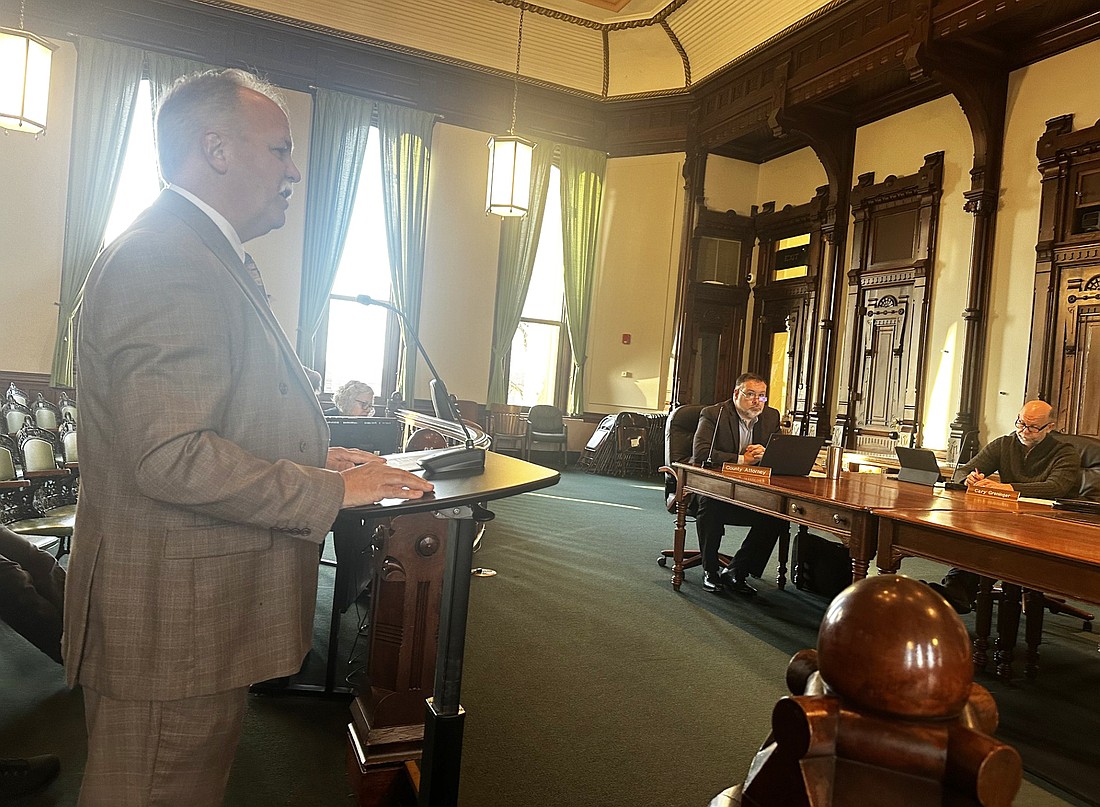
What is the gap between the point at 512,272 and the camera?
973 centimetres

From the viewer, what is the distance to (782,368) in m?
9.45

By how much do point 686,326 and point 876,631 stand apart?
9.50 metres

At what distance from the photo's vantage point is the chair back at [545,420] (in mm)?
9672

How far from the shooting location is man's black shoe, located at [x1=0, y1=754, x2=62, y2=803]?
185cm

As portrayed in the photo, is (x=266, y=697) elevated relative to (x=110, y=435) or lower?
lower

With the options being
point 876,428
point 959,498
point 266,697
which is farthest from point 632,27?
point 266,697

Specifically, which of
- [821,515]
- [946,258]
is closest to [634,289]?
[946,258]

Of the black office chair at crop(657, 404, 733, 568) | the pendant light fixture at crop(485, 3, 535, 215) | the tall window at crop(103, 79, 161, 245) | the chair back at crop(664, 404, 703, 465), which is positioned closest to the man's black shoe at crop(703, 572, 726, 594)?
the black office chair at crop(657, 404, 733, 568)

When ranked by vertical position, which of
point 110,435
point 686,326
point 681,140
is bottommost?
point 110,435

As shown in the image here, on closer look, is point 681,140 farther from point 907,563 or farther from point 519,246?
Answer: point 907,563

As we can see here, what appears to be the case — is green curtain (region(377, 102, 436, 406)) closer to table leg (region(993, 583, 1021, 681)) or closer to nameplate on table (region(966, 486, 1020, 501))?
nameplate on table (region(966, 486, 1020, 501))

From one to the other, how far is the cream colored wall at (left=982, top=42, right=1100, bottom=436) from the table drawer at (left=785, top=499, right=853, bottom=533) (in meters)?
4.10

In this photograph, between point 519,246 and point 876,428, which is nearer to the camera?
point 876,428

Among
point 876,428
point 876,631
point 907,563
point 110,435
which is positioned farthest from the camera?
point 876,428
